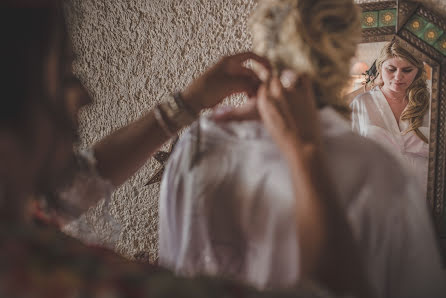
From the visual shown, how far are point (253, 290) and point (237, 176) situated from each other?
7.5 inches

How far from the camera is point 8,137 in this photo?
30 centimetres

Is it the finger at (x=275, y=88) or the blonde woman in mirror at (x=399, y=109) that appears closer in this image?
the finger at (x=275, y=88)

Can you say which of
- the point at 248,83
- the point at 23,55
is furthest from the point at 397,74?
the point at 23,55

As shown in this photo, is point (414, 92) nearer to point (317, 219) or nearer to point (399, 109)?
point (399, 109)

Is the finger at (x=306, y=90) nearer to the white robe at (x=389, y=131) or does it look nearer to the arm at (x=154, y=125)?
the arm at (x=154, y=125)

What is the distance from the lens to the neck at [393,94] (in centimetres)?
84

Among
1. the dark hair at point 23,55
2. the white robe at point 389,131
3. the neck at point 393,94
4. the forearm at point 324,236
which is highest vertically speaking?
the neck at point 393,94

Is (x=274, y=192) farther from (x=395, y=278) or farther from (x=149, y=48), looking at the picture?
(x=149, y=48)

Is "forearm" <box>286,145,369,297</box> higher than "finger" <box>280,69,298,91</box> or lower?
lower

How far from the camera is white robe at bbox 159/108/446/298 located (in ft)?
1.30

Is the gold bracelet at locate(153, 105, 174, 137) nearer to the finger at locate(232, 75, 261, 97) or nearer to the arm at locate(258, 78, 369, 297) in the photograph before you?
the finger at locate(232, 75, 261, 97)

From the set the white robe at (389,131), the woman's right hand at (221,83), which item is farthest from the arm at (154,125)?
the white robe at (389,131)

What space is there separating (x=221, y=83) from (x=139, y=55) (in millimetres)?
755

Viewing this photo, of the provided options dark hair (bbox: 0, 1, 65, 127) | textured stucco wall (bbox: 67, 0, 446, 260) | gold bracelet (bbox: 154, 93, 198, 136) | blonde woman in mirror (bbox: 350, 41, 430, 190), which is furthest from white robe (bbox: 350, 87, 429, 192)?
dark hair (bbox: 0, 1, 65, 127)
